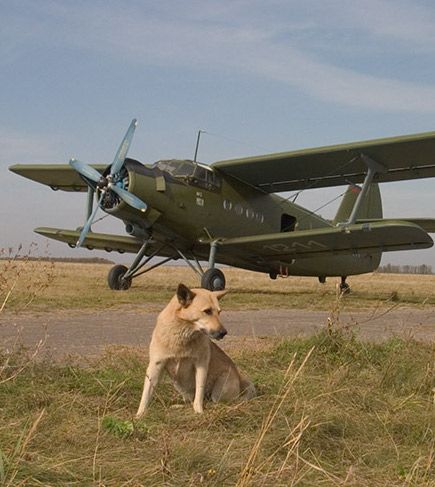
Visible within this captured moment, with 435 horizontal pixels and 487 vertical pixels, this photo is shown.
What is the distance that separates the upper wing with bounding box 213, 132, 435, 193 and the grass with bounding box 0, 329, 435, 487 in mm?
9232

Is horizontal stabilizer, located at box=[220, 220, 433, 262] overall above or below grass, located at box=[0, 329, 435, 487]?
above

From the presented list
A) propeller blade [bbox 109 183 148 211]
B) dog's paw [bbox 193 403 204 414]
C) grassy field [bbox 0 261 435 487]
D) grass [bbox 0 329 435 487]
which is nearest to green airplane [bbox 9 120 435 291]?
propeller blade [bbox 109 183 148 211]

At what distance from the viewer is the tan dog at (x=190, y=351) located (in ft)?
12.6

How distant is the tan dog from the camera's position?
3826mm

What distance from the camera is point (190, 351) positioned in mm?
3922

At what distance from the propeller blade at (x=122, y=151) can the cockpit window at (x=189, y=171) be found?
1.42 meters

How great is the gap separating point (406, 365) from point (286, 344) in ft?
4.19

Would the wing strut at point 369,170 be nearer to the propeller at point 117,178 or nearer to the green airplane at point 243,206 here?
the green airplane at point 243,206

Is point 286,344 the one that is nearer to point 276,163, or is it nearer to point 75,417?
point 75,417

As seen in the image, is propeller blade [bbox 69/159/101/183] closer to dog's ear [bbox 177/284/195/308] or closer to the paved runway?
the paved runway

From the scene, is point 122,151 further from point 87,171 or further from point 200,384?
point 200,384

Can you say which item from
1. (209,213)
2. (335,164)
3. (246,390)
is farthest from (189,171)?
(246,390)

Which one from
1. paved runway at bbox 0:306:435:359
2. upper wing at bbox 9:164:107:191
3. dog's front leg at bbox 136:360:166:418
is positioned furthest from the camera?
upper wing at bbox 9:164:107:191

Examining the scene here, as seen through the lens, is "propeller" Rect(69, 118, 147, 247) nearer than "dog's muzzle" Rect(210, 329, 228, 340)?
No
